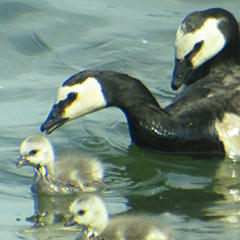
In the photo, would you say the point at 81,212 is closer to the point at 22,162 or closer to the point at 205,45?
the point at 22,162

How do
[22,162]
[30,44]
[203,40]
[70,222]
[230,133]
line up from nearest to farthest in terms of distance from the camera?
[70,222], [22,162], [230,133], [203,40], [30,44]

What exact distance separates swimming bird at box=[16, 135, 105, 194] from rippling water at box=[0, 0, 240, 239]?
0.40 ft

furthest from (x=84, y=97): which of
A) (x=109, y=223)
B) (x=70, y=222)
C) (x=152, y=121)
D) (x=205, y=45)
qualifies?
(x=205, y=45)

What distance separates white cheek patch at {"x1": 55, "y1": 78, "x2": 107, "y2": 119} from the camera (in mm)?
5824

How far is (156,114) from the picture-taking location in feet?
19.4

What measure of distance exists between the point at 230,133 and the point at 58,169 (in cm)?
175

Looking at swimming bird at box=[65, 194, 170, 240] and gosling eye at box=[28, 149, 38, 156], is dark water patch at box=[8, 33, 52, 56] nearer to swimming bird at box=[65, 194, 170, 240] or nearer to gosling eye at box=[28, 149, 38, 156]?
gosling eye at box=[28, 149, 38, 156]

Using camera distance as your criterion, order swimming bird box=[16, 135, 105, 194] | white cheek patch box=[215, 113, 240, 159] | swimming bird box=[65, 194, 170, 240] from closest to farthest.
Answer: swimming bird box=[65, 194, 170, 240], swimming bird box=[16, 135, 105, 194], white cheek patch box=[215, 113, 240, 159]

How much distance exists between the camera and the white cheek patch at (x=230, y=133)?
5.82 m

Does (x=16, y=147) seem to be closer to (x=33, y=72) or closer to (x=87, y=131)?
(x=87, y=131)

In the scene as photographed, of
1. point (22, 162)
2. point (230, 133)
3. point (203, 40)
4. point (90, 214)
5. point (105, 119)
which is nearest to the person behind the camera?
point (90, 214)

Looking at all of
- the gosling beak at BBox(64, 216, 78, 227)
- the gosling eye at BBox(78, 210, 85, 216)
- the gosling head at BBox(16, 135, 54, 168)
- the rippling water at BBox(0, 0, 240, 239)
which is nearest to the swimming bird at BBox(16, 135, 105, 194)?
the gosling head at BBox(16, 135, 54, 168)

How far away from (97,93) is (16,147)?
3.35 feet

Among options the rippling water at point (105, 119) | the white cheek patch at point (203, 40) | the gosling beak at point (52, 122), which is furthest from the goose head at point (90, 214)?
the white cheek patch at point (203, 40)
